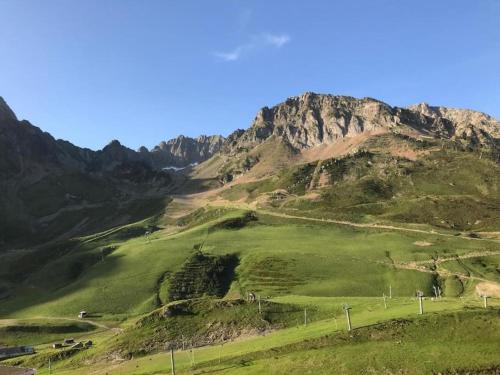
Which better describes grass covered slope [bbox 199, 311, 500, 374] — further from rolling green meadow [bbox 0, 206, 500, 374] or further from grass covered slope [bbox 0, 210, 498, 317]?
A: grass covered slope [bbox 0, 210, 498, 317]

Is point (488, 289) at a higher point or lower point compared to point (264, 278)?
lower

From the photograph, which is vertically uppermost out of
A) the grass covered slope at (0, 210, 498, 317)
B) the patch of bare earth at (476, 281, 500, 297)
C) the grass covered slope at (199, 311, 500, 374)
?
the grass covered slope at (199, 311, 500, 374)

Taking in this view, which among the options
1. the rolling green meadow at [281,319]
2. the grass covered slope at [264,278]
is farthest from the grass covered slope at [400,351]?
the grass covered slope at [264,278]

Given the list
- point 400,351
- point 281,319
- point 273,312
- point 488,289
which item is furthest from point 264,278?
point 400,351

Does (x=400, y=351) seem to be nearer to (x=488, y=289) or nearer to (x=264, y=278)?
(x=488, y=289)

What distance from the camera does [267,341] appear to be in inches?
2753

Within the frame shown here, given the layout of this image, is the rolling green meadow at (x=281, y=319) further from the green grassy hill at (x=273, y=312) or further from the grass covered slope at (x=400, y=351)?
the green grassy hill at (x=273, y=312)

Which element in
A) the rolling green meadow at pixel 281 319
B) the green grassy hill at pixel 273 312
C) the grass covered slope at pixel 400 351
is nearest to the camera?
the grass covered slope at pixel 400 351

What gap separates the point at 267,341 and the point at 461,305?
26778 millimetres

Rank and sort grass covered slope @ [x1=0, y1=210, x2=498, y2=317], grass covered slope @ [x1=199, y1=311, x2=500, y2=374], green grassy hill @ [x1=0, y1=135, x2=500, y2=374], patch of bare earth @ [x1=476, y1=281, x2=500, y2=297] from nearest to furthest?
grass covered slope @ [x1=199, y1=311, x2=500, y2=374]
green grassy hill @ [x1=0, y1=135, x2=500, y2=374]
patch of bare earth @ [x1=476, y1=281, x2=500, y2=297]
grass covered slope @ [x1=0, y1=210, x2=498, y2=317]

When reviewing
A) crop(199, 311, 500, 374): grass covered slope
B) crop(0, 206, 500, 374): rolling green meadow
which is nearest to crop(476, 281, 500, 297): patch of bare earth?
crop(0, 206, 500, 374): rolling green meadow

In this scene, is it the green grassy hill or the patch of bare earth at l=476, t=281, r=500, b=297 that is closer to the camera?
the green grassy hill

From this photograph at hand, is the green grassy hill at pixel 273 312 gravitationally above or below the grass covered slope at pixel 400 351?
below

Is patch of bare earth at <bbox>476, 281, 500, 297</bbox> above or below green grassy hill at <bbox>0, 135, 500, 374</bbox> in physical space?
below
